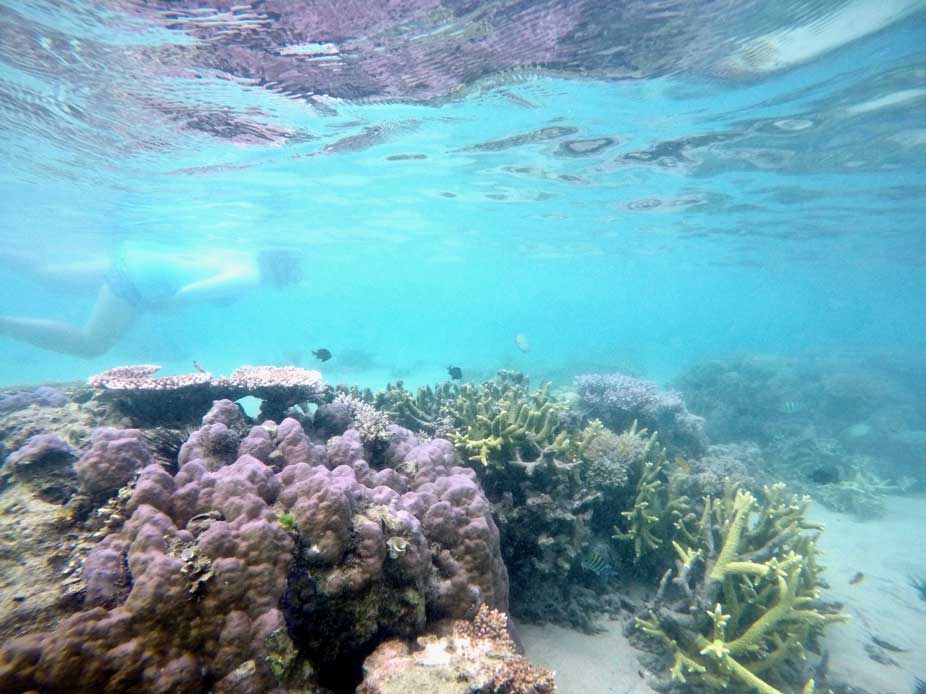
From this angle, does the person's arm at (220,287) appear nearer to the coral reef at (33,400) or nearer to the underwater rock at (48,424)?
the coral reef at (33,400)

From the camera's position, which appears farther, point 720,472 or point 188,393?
point 720,472

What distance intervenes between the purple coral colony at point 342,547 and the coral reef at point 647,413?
2.62 meters

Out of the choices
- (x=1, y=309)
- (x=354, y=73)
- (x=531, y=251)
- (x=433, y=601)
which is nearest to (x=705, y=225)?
(x=531, y=251)

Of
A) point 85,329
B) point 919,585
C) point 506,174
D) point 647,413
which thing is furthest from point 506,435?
point 85,329

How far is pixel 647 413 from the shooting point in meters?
10.2

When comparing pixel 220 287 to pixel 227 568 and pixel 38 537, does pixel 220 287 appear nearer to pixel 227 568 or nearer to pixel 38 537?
pixel 38 537

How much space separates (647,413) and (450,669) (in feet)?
28.7

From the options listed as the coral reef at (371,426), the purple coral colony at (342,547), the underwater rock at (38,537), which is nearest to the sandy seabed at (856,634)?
the purple coral colony at (342,547)

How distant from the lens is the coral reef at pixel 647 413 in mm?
10156

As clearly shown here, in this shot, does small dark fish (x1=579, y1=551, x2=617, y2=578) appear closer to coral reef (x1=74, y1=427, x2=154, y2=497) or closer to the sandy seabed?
the sandy seabed

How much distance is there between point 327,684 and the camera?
291 centimetres

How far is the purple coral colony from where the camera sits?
245 centimetres

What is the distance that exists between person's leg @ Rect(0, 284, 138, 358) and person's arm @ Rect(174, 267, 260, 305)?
2.87m

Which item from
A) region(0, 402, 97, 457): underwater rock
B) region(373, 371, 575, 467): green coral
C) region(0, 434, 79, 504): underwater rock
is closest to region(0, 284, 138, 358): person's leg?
region(0, 402, 97, 457): underwater rock
